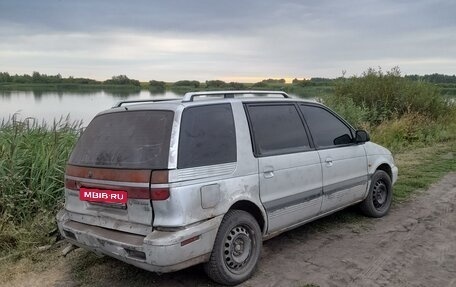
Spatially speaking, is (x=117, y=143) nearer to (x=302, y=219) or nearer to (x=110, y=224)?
(x=110, y=224)

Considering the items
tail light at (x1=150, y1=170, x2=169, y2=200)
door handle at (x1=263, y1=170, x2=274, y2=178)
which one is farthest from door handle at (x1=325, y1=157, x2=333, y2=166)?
tail light at (x1=150, y1=170, x2=169, y2=200)

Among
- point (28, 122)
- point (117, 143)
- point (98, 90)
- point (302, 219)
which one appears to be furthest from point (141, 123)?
point (98, 90)

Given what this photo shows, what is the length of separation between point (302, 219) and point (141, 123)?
2.11 m

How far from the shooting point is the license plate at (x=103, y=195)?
11.8 ft

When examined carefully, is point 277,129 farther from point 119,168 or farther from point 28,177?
point 28,177

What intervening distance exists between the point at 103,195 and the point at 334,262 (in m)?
2.42

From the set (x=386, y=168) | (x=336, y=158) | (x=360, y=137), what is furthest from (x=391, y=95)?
(x=336, y=158)

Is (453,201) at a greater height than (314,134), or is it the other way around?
(314,134)

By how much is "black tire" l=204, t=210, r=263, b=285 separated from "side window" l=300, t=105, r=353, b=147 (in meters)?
1.49

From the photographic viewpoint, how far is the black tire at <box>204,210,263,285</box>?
12.3ft

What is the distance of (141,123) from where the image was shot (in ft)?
12.4

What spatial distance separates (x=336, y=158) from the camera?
5.16 metres

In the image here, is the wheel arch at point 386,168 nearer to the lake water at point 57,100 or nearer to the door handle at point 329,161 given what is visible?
the door handle at point 329,161

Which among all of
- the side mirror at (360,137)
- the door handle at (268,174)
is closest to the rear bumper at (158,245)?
the door handle at (268,174)
